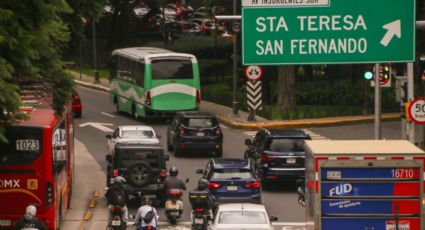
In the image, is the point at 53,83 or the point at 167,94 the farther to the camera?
the point at 167,94

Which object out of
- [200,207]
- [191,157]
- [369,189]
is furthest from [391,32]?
[191,157]

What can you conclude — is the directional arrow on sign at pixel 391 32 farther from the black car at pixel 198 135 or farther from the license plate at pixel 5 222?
the black car at pixel 198 135

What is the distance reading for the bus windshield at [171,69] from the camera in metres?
52.7

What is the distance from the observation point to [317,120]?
52.2 metres

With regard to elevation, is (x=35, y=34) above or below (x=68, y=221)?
above

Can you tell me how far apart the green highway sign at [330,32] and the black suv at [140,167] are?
10358 millimetres

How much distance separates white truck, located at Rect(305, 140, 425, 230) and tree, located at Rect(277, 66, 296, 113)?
114ft

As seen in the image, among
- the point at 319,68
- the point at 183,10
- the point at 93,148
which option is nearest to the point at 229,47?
the point at 319,68

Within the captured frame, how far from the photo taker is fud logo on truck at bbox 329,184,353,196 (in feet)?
69.1

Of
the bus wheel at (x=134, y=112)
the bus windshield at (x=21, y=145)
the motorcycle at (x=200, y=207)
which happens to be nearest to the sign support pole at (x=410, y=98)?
the motorcycle at (x=200, y=207)

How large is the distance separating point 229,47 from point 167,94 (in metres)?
24.9

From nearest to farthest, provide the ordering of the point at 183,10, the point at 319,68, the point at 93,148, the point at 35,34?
the point at 35,34
the point at 93,148
the point at 319,68
the point at 183,10

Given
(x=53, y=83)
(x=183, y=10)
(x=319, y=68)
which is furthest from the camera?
(x=183, y=10)

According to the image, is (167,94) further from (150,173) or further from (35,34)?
(35,34)
